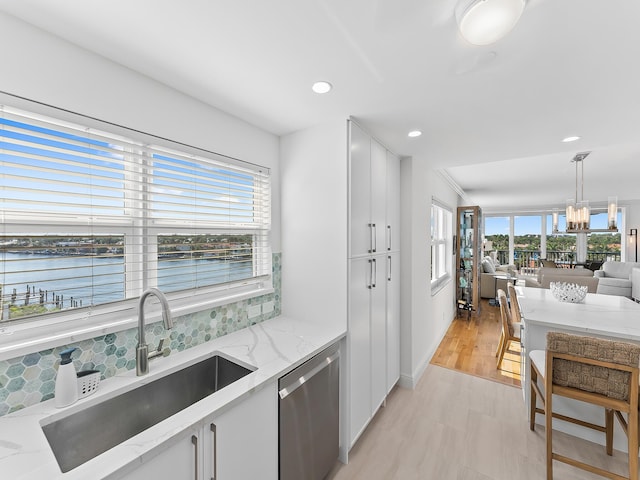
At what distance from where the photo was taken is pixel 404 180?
112 inches

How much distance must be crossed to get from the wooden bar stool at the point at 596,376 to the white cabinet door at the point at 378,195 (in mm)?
1273

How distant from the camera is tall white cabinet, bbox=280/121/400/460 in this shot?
1.88 m

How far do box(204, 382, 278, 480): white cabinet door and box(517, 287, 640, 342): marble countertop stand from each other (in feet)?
7.14

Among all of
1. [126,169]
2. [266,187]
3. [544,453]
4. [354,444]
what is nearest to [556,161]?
[544,453]

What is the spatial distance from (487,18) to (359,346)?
1.91 metres

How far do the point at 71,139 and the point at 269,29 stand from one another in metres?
0.99

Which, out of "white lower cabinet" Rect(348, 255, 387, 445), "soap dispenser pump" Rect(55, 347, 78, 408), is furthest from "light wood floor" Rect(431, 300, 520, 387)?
"soap dispenser pump" Rect(55, 347, 78, 408)

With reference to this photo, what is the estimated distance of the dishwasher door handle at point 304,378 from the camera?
54.7 inches

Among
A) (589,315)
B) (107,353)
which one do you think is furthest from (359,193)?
(589,315)

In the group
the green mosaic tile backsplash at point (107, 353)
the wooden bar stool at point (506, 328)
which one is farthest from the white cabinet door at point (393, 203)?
the wooden bar stool at point (506, 328)

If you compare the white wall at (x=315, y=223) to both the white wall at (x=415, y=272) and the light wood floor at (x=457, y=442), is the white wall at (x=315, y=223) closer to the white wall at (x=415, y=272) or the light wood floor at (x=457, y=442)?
the light wood floor at (x=457, y=442)

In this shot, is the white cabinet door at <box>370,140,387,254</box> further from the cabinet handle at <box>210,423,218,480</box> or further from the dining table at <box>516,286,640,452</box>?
the cabinet handle at <box>210,423,218,480</box>

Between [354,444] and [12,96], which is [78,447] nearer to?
[12,96]

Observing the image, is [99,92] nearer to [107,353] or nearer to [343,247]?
[107,353]
